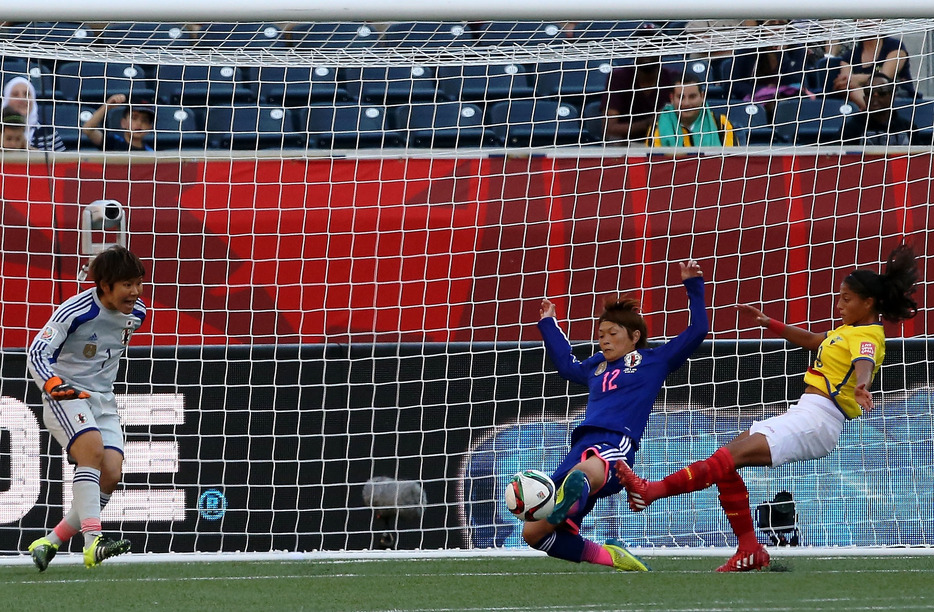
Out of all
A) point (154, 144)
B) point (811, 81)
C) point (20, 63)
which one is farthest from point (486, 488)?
point (20, 63)

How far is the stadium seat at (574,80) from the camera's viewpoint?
7.23 m

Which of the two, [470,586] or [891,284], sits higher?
[891,284]

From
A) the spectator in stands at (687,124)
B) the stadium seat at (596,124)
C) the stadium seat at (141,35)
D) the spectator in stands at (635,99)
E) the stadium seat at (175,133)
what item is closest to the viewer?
the stadium seat at (141,35)

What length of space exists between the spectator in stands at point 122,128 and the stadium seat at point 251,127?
376 mm

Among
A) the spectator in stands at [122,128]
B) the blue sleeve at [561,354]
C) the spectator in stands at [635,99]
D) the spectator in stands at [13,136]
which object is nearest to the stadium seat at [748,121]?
the spectator in stands at [635,99]

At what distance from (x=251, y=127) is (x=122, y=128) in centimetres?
77

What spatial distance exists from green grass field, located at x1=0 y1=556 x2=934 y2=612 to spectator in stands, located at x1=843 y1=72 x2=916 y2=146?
2280 millimetres

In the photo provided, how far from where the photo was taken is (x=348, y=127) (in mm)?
7375

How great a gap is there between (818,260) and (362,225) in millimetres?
2362

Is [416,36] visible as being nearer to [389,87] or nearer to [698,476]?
[389,87]

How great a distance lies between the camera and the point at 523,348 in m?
6.19

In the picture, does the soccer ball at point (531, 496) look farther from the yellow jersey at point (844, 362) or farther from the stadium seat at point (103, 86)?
the stadium seat at point (103, 86)

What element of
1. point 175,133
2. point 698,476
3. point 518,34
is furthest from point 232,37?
point 698,476

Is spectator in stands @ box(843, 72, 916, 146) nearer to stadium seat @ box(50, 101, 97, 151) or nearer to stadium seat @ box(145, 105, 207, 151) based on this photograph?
stadium seat @ box(145, 105, 207, 151)
